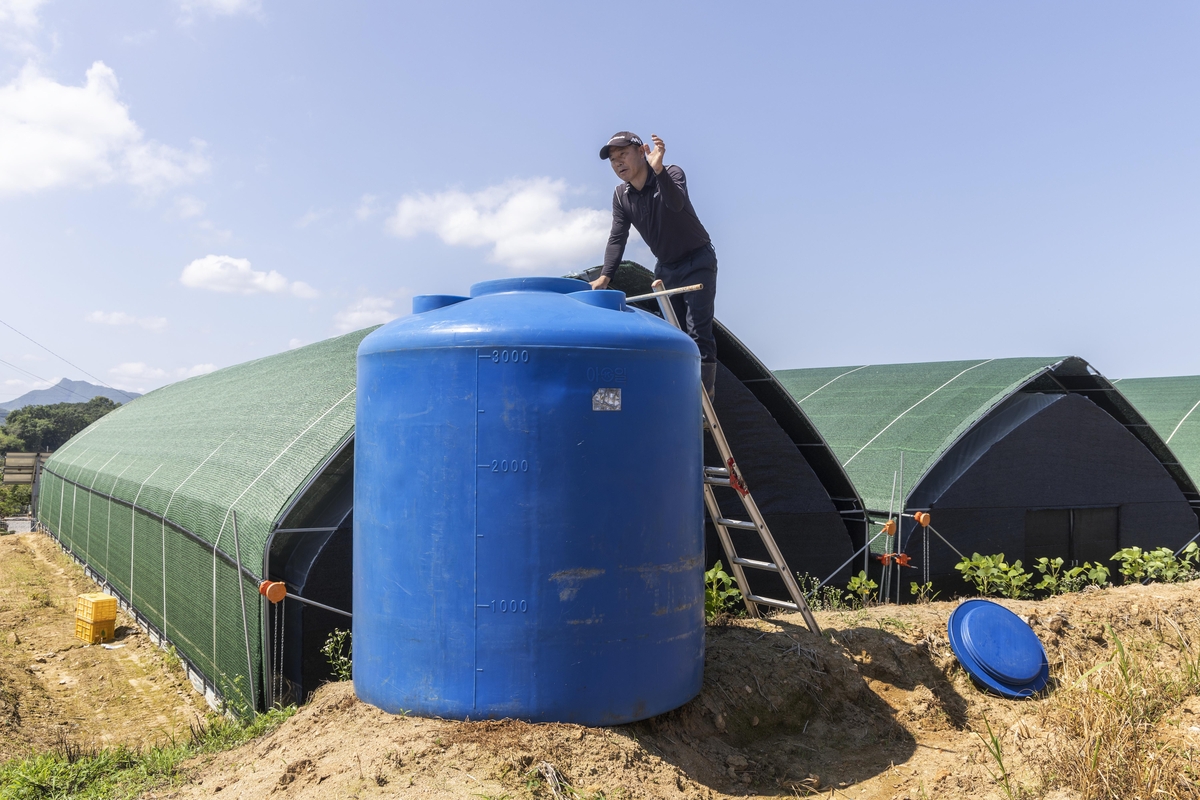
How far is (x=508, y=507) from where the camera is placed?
479 centimetres

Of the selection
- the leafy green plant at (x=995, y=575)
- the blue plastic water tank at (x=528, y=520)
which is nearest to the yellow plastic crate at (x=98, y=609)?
the blue plastic water tank at (x=528, y=520)

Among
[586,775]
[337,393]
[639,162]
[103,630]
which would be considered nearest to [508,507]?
[586,775]

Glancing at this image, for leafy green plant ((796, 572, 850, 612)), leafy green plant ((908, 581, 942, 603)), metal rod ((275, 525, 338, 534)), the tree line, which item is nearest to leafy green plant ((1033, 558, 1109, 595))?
leafy green plant ((908, 581, 942, 603))

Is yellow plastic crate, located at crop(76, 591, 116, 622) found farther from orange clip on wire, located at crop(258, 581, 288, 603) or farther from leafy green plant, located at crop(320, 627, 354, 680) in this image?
orange clip on wire, located at crop(258, 581, 288, 603)

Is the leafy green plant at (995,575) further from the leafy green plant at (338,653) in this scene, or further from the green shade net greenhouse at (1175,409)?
the green shade net greenhouse at (1175,409)

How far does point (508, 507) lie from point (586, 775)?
58.0 inches

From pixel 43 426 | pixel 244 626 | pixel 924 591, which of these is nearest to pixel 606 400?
pixel 244 626

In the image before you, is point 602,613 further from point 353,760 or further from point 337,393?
point 337,393

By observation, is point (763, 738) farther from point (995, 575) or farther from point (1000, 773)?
point (995, 575)

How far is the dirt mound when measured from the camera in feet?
14.7

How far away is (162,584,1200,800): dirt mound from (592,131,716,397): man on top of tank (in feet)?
7.89

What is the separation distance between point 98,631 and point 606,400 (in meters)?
10.4

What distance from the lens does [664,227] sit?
21.8 feet

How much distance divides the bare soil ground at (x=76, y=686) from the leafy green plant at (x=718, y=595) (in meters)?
4.87
